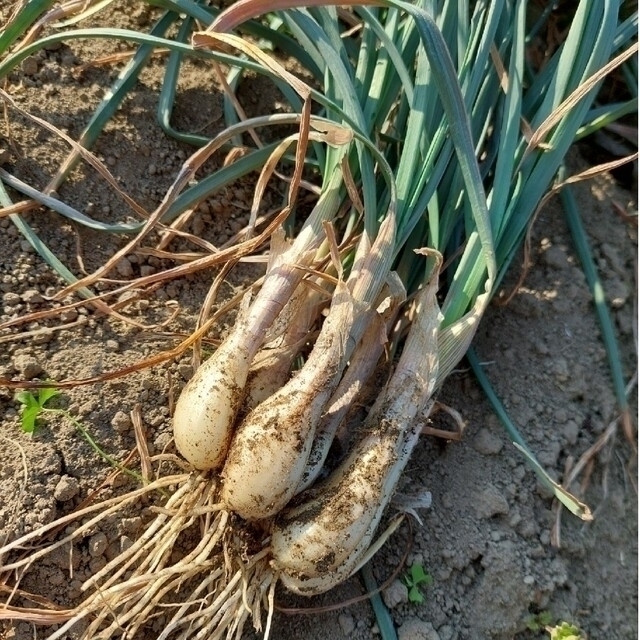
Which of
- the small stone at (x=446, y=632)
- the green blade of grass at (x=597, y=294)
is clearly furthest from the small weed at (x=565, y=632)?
the green blade of grass at (x=597, y=294)

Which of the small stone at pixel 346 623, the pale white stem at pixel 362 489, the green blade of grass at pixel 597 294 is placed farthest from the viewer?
the green blade of grass at pixel 597 294

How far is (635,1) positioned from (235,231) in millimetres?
930

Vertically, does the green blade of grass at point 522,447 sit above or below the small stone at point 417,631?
above

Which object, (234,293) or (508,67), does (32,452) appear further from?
(508,67)

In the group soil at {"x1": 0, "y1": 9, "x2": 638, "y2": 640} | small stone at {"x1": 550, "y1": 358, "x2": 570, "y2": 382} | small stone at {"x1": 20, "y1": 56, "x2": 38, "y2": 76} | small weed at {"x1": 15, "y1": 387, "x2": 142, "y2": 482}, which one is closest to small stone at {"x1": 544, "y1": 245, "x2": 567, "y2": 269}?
soil at {"x1": 0, "y1": 9, "x2": 638, "y2": 640}

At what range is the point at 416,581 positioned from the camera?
3.65 feet

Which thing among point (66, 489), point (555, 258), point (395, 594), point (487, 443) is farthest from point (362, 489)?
point (555, 258)

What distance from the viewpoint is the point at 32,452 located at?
102cm

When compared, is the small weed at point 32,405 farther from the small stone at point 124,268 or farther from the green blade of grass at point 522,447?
the green blade of grass at point 522,447

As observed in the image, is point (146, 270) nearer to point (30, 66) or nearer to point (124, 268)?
point (124, 268)

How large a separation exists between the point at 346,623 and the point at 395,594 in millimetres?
90

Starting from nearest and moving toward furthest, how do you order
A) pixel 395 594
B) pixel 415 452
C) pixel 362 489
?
pixel 362 489, pixel 395 594, pixel 415 452

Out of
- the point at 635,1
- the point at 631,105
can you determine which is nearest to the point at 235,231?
the point at 631,105

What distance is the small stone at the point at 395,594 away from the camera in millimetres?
1093
